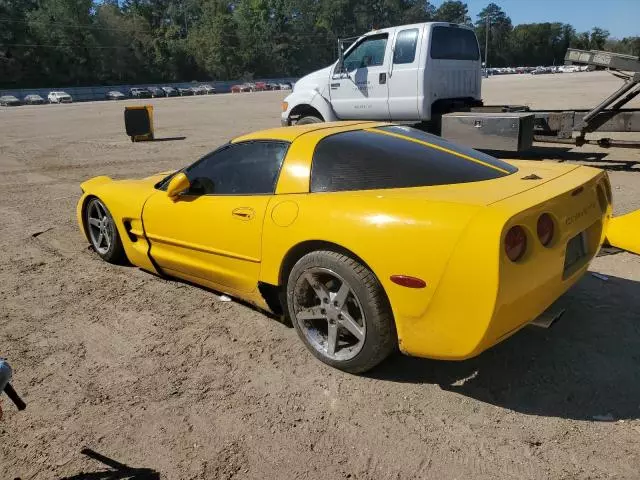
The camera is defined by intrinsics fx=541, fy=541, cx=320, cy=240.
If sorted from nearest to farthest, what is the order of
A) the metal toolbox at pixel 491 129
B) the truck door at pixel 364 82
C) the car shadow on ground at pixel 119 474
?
the car shadow on ground at pixel 119 474 → the metal toolbox at pixel 491 129 → the truck door at pixel 364 82

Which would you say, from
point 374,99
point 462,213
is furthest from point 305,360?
point 374,99

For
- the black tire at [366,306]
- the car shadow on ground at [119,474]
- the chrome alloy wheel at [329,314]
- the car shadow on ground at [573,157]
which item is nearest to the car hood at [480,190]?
the black tire at [366,306]

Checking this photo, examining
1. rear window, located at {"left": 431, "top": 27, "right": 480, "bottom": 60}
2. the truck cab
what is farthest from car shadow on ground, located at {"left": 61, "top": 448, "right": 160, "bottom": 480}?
rear window, located at {"left": 431, "top": 27, "right": 480, "bottom": 60}

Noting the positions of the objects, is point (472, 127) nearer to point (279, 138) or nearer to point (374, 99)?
point (374, 99)

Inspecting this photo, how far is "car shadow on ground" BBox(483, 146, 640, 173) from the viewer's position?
29.6 feet

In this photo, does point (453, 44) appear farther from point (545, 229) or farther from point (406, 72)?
point (545, 229)

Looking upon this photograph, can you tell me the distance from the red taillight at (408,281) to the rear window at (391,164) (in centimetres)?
62

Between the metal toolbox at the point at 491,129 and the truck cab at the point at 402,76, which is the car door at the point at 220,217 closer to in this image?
the metal toolbox at the point at 491,129

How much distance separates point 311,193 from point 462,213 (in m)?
0.97

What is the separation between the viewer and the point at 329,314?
10.1ft

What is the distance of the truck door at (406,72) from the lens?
9.32 m

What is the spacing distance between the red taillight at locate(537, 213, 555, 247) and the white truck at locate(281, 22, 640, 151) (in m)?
5.93

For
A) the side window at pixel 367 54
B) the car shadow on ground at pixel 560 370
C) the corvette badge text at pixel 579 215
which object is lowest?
the car shadow on ground at pixel 560 370

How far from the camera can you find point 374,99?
9820 mm
